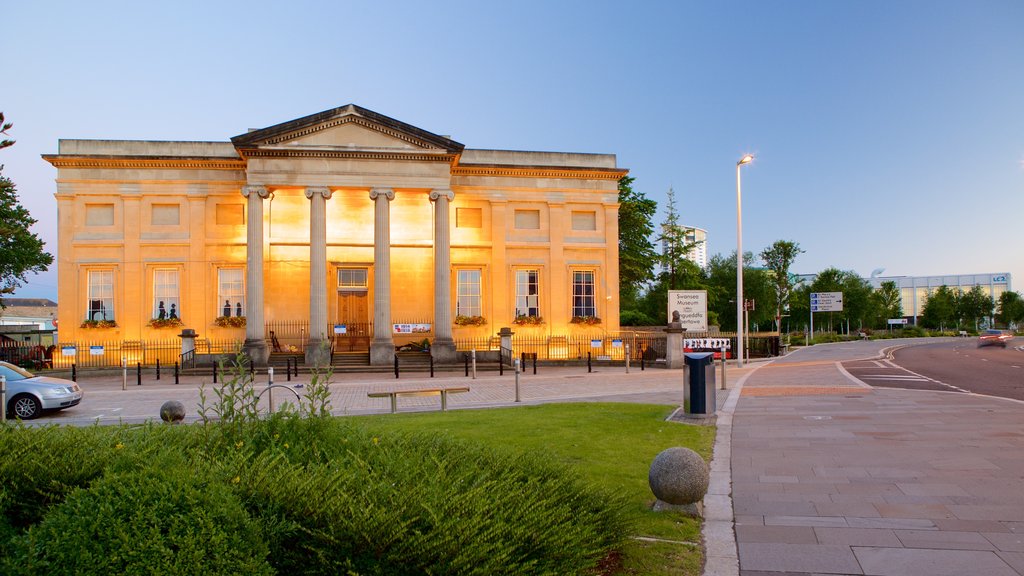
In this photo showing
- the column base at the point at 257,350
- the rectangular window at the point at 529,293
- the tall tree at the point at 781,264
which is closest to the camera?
the column base at the point at 257,350

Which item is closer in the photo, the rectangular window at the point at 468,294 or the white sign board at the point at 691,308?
the white sign board at the point at 691,308

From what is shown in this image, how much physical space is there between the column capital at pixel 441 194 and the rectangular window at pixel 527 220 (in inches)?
180

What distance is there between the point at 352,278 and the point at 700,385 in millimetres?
24183

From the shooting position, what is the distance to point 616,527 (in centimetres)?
517

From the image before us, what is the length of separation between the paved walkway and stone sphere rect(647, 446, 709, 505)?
477 mm

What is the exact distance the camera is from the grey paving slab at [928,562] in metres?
4.89

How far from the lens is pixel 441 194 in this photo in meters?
30.8

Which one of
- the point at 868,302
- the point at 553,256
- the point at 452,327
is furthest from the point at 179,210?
the point at 868,302

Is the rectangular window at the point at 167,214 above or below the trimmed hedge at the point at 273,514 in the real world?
above

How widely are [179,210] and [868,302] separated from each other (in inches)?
3139

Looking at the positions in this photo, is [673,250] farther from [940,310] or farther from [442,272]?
[940,310]

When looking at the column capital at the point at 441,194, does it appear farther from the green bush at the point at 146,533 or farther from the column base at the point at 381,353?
the green bush at the point at 146,533

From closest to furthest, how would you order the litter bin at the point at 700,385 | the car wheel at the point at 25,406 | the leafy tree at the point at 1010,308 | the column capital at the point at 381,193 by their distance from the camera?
the litter bin at the point at 700,385, the car wheel at the point at 25,406, the column capital at the point at 381,193, the leafy tree at the point at 1010,308

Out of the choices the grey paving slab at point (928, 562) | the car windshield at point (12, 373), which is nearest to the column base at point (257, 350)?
the car windshield at point (12, 373)
